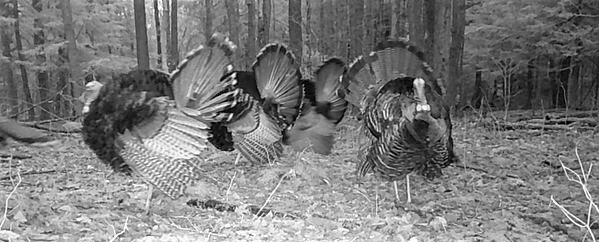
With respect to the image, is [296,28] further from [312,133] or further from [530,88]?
[530,88]

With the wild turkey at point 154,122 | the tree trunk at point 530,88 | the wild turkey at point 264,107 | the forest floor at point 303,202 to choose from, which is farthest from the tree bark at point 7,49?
the tree trunk at point 530,88

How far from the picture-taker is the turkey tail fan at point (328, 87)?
6.42 m

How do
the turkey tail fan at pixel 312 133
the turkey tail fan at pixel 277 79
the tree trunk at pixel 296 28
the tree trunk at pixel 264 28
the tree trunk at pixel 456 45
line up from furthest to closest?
the tree trunk at pixel 264 28
the tree trunk at pixel 456 45
the tree trunk at pixel 296 28
the turkey tail fan at pixel 312 133
the turkey tail fan at pixel 277 79

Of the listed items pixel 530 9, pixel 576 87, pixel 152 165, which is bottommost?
pixel 576 87

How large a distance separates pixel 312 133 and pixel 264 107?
1.00 metres

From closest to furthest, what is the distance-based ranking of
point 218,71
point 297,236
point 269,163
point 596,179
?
1. point 297,236
2. point 218,71
3. point 596,179
4. point 269,163

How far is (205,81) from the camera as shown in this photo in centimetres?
436

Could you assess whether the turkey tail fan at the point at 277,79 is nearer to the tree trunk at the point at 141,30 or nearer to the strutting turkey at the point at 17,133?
the strutting turkey at the point at 17,133

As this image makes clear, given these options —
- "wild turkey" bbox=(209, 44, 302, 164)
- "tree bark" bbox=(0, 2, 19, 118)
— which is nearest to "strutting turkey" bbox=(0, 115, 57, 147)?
"wild turkey" bbox=(209, 44, 302, 164)

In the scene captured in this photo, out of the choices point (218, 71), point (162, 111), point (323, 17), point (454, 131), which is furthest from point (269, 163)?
point (323, 17)

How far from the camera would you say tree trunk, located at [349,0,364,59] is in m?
13.9

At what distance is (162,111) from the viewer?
3967 mm

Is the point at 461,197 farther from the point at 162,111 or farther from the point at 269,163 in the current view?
the point at 162,111

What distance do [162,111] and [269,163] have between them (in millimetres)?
1911
